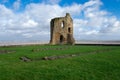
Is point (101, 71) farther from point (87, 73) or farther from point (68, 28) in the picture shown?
point (68, 28)

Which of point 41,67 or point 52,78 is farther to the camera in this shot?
point 41,67

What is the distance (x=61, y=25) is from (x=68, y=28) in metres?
1.91

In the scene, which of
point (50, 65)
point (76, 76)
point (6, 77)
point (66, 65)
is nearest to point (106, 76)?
point (76, 76)

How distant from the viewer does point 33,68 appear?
38.9ft

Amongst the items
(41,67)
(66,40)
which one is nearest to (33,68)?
(41,67)

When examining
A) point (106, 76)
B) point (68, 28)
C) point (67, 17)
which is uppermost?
point (67, 17)

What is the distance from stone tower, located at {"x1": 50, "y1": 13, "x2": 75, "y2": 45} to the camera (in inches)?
1496

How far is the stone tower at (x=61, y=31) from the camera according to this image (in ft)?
125

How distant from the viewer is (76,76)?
1083cm

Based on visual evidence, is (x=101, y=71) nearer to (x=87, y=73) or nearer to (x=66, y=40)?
(x=87, y=73)

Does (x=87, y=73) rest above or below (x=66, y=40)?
below

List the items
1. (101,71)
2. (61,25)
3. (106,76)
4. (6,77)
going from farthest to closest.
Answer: (61,25) → (101,71) → (106,76) → (6,77)

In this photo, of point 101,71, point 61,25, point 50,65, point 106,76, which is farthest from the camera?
point 61,25

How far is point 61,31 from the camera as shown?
3825 cm
